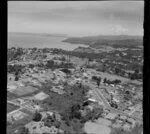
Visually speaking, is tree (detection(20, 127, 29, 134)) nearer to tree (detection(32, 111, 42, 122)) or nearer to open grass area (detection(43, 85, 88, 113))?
tree (detection(32, 111, 42, 122))

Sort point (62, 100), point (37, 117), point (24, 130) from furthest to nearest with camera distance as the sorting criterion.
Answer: point (62, 100) → point (37, 117) → point (24, 130)

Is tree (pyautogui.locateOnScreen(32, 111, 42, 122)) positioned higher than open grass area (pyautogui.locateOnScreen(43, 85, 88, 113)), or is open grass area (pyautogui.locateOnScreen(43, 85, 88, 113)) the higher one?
open grass area (pyautogui.locateOnScreen(43, 85, 88, 113))

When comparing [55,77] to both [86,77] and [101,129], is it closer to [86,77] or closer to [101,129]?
[86,77]

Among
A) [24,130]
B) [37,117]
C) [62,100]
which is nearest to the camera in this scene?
[24,130]

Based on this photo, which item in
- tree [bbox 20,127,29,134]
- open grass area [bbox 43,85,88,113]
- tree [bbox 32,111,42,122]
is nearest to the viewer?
tree [bbox 20,127,29,134]

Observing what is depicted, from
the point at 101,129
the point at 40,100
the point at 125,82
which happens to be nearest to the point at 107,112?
the point at 101,129

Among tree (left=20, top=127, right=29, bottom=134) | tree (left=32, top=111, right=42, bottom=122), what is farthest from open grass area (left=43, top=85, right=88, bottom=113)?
tree (left=20, top=127, right=29, bottom=134)

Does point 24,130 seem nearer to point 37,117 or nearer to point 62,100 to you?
point 37,117

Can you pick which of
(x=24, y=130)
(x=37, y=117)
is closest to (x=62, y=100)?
(x=37, y=117)

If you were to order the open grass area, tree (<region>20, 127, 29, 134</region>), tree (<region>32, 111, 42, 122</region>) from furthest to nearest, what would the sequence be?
the open grass area < tree (<region>32, 111, 42, 122</region>) < tree (<region>20, 127, 29, 134</region>)

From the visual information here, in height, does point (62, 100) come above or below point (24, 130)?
above

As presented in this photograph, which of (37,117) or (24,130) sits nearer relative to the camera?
(24,130)
